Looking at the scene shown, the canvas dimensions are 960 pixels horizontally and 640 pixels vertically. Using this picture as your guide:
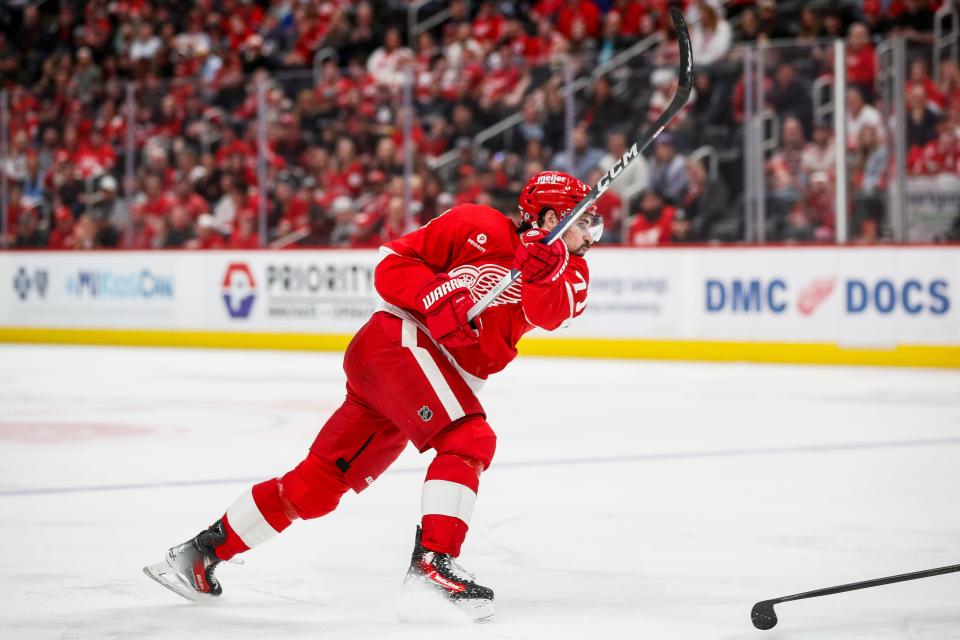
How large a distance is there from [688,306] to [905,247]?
1630 millimetres

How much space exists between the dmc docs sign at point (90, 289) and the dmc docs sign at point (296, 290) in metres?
0.61

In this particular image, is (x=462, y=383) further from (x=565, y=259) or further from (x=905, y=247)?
(x=905, y=247)

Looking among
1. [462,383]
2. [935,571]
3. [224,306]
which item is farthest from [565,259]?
[224,306]

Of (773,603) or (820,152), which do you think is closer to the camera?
(773,603)

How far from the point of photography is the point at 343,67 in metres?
14.1

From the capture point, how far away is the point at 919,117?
9281mm

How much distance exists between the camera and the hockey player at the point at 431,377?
3.21 meters

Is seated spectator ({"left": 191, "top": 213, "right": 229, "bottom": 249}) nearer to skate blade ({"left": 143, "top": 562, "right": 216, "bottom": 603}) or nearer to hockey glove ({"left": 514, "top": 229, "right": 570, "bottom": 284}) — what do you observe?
skate blade ({"left": 143, "top": 562, "right": 216, "bottom": 603})

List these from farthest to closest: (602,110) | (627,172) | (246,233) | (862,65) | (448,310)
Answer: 1. (246,233)
2. (602,110)
3. (627,172)
4. (862,65)
5. (448,310)

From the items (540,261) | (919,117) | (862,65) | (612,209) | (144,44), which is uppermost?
(144,44)

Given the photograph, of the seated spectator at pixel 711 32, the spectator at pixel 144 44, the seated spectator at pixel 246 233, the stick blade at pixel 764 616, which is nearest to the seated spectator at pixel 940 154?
the seated spectator at pixel 711 32

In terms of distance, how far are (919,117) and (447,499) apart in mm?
6970

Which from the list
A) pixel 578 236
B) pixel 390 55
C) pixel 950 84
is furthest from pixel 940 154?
pixel 578 236

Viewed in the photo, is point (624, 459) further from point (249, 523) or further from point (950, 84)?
point (950, 84)
